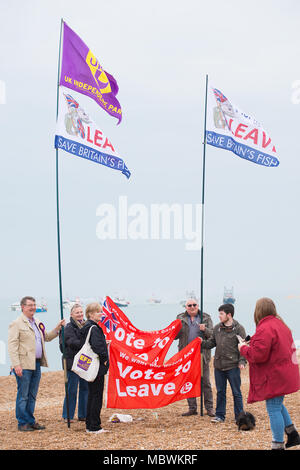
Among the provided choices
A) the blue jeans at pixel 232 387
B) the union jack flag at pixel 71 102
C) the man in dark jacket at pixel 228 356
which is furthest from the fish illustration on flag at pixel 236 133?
the blue jeans at pixel 232 387

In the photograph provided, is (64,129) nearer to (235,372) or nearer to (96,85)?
(96,85)

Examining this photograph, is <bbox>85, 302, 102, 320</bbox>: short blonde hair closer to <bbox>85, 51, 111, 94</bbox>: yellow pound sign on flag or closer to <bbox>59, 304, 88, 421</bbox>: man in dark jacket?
<bbox>59, 304, 88, 421</bbox>: man in dark jacket

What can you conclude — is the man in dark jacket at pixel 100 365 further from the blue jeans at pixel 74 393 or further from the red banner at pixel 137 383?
the blue jeans at pixel 74 393

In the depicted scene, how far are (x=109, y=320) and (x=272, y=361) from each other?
13.4ft

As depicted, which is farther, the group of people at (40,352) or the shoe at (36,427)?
the shoe at (36,427)

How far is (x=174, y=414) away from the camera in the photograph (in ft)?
31.2

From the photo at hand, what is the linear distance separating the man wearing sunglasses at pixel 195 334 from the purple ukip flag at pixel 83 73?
12.2ft

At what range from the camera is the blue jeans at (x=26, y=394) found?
8102mm

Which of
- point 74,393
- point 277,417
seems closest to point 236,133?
point 74,393

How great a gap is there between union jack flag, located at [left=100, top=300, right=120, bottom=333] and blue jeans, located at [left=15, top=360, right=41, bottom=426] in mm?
1706

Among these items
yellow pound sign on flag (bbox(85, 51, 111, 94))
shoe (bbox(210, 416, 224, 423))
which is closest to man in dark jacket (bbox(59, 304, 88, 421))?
shoe (bbox(210, 416, 224, 423))

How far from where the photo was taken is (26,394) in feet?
26.7

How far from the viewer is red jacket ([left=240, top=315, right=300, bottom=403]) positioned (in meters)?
6.23
